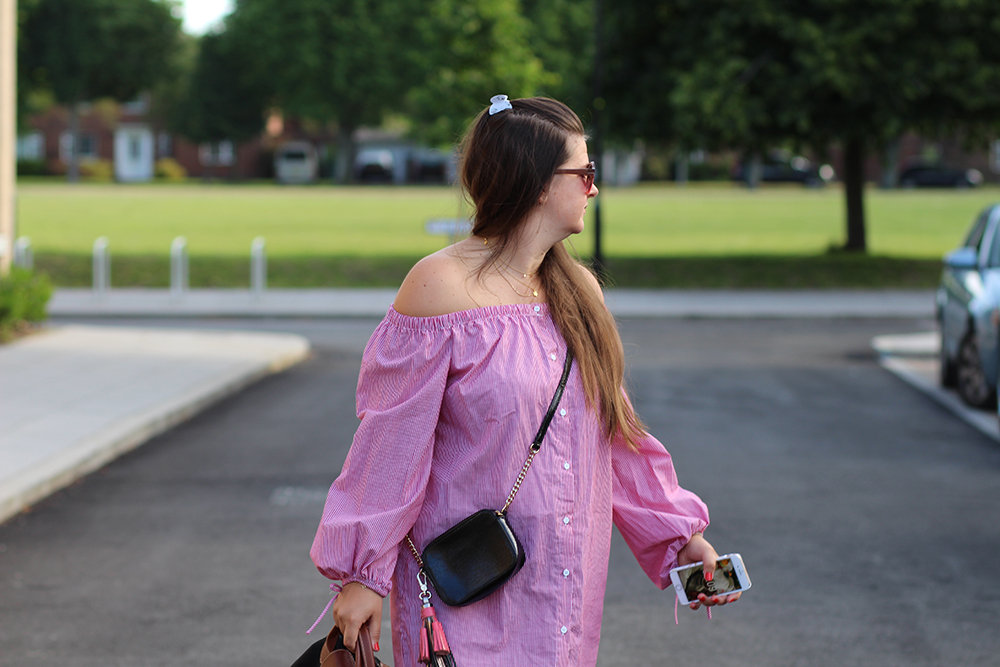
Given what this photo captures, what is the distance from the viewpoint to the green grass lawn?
22.8 meters

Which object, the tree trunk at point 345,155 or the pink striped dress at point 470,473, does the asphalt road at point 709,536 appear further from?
the tree trunk at point 345,155

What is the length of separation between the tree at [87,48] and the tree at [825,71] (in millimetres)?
58059

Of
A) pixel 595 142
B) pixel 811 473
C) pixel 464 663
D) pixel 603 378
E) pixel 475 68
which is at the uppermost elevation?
pixel 475 68

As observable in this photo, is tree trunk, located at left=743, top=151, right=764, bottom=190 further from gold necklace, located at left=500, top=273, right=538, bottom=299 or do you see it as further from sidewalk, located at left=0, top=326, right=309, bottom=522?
gold necklace, located at left=500, top=273, right=538, bottom=299

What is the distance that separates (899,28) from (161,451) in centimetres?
1581

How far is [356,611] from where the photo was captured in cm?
230

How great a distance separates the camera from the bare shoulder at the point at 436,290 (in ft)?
7.68

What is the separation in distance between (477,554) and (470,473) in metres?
0.16

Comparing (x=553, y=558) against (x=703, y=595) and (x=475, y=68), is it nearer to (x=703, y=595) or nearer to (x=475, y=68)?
(x=703, y=595)

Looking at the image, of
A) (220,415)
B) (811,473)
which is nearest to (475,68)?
(220,415)

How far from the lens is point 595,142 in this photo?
21.9 metres

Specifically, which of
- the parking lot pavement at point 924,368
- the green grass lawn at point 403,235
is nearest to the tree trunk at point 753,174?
the green grass lawn at point 403,235

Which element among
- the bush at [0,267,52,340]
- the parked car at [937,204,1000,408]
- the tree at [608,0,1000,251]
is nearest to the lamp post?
the bush at [0,267,52,340]

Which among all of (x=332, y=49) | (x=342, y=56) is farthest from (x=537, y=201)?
(x=332, y=49)
